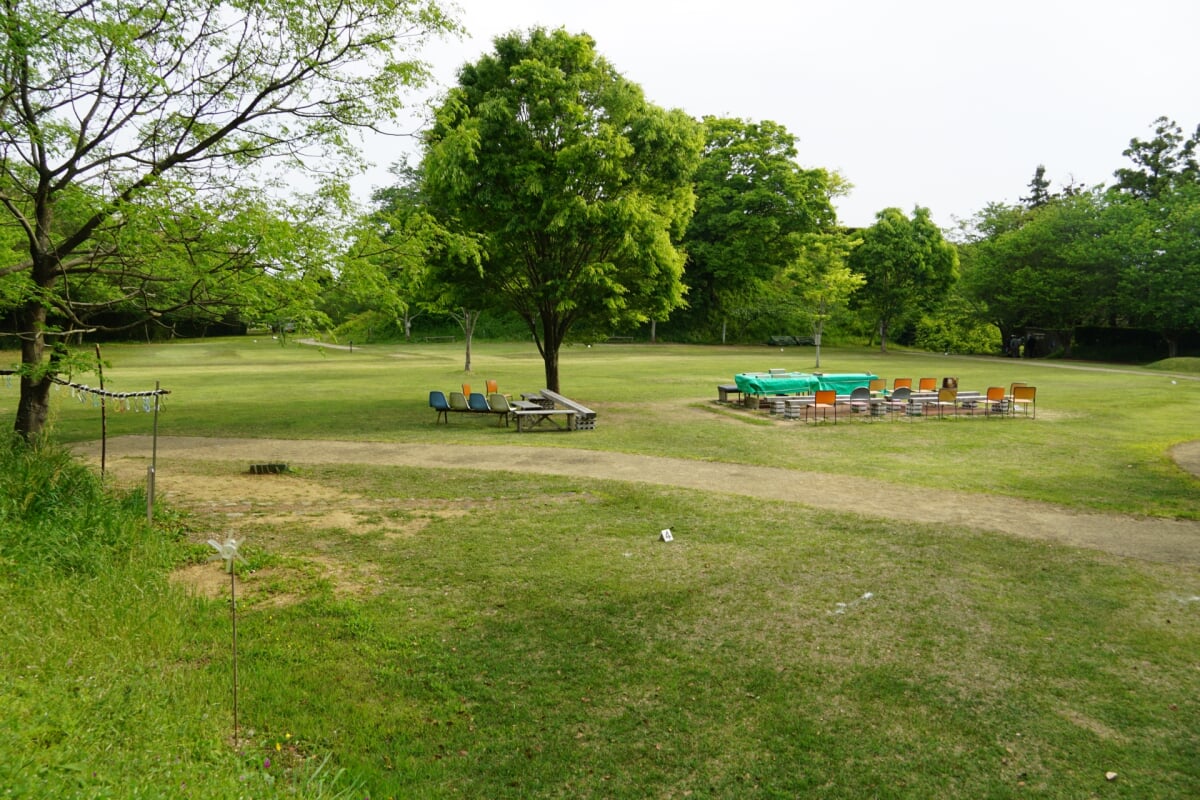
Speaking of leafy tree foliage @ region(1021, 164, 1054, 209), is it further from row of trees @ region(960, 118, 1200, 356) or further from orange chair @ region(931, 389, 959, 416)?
orange chair @ region(931, 389, 959, 416)

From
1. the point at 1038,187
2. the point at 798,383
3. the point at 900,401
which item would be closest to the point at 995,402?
the point at 900,401

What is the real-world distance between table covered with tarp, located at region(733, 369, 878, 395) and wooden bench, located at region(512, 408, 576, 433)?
6063 mm

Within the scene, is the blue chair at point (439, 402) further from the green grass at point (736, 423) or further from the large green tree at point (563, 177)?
the large green tree at point (563, 177)

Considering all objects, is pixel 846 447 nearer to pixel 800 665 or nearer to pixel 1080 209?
→ pixel 800 665

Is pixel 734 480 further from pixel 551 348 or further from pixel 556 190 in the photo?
pixel 551 348

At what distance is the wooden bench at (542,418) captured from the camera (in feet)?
60.3

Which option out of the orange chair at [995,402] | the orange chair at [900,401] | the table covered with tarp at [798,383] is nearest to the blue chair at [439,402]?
the table covered with tarp at [798,383]

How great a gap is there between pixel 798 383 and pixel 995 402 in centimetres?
541

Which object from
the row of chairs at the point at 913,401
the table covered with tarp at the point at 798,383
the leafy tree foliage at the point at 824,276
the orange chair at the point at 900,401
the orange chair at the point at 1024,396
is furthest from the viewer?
the leafy tree foliage at the point at 824,276

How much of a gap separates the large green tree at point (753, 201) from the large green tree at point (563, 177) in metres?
40.2

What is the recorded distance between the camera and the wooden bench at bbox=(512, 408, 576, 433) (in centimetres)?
1838

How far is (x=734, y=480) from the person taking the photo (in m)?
12.7

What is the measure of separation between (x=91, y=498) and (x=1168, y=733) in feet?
33.4

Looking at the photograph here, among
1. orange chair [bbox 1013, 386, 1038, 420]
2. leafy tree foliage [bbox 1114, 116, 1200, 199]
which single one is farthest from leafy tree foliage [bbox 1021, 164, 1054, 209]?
orange chair [bbox 1013, 386, 1038, 420]
